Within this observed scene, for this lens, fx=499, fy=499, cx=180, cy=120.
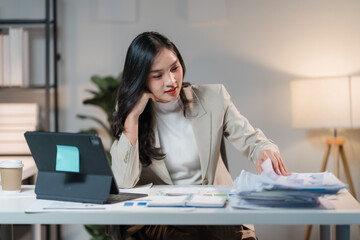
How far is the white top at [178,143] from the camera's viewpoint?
2154 millimetres

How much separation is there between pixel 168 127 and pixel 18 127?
1.52m

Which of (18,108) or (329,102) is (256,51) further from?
(18,108)

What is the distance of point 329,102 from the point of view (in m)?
3.08

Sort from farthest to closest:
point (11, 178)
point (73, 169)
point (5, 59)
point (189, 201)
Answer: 1. point (5, 59)
2. point (11, 178)
3. point (73, 169)
4. point (189, 201)

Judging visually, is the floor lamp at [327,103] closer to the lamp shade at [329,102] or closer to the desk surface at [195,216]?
the lamp shade at [329,102]

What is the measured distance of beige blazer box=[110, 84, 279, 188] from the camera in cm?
199

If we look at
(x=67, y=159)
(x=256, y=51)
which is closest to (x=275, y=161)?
(x=67, y=159)

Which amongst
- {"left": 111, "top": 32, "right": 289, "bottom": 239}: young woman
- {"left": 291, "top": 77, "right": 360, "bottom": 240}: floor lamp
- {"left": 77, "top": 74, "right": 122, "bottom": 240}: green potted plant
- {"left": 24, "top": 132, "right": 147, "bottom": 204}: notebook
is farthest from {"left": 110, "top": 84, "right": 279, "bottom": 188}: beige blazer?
{"left": 77, "top": 74, "right": 122, "bottom": 240}: green potted plant

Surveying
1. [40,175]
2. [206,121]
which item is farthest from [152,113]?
[40,175]

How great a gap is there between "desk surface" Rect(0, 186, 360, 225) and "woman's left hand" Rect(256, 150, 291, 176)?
0.30 meters

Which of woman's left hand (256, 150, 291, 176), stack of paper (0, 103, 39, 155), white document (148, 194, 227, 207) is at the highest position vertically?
stack of paper (0, 103, 39, 155)

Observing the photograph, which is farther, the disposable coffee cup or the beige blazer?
the beige blazer

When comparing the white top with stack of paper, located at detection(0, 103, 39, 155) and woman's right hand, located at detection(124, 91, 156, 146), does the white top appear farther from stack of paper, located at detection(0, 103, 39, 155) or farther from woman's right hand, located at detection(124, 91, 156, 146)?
stack of paper, located at detection(0, 103, 39, 155)

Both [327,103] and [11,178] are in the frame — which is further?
[327,103]
